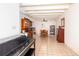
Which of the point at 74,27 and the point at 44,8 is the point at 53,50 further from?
the point at 44,8

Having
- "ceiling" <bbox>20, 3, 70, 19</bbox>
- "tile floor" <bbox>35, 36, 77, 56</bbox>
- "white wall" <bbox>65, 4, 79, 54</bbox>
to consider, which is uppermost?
"ceiling" <bbox>20, 3, 70, 19</bbox>

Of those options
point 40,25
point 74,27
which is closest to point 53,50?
point 74,27

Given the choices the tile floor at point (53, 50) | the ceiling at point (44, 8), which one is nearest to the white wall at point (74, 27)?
the tile floor at point (53, 50)

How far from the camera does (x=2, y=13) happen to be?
3.28m

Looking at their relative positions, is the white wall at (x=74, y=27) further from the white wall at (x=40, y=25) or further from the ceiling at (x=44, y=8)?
the white wall at (x=40, y=25)

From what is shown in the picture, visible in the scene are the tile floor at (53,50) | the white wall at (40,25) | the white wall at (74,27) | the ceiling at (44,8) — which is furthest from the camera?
the white wall at (40,25)

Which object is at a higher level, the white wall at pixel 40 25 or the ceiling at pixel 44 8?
the ceiling at pixel 44 8

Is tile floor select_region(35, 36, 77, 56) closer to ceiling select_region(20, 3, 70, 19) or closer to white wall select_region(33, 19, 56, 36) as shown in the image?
ceiling select_region(20, 3, 70, 19)

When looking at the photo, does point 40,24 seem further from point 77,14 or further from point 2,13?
point 2,13

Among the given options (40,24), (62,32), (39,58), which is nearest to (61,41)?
(62,32)

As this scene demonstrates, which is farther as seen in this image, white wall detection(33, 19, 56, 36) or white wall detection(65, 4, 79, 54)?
white wall detection(33, 19, 56, 36)

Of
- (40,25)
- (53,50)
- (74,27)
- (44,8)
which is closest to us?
(74,27)

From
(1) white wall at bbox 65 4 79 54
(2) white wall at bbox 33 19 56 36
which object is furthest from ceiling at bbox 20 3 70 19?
(2) white wall at bbox 33 19 56 36

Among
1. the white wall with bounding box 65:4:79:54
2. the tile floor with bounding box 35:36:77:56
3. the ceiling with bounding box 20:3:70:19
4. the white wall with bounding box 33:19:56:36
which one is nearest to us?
the white wall with bounding box 65:4:79:54
